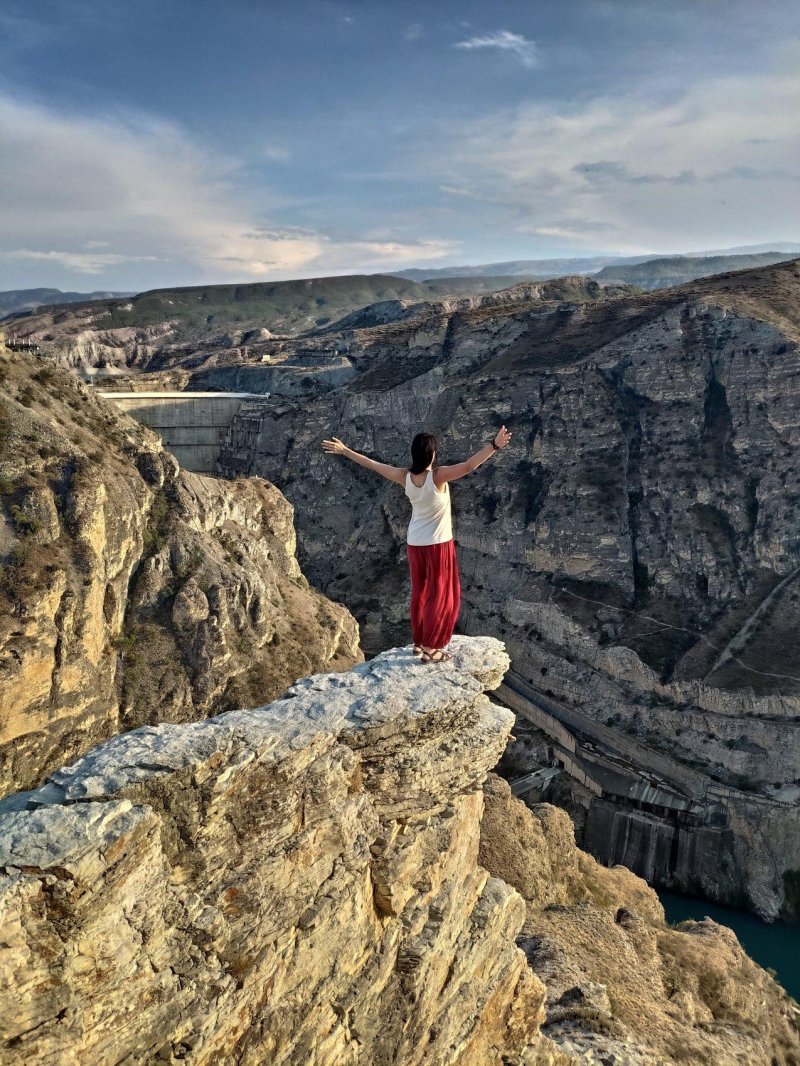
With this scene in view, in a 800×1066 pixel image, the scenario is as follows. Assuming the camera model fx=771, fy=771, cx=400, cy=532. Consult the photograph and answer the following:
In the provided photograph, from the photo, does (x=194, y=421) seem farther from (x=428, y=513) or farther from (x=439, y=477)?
(x=439, y=477)

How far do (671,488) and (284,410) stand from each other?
5005 cm

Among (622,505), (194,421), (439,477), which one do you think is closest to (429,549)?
(439,477)

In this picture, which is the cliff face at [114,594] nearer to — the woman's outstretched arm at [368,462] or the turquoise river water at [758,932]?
the turquoise river water at [758,932]

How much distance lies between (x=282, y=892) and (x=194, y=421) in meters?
97.8

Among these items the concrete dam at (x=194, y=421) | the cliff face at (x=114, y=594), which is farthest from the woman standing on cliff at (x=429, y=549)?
the concrete dam at (x=194, y=421)

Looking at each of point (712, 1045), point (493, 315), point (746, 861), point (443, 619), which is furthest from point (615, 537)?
point (443, 619)

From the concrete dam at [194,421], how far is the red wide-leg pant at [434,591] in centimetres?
9187

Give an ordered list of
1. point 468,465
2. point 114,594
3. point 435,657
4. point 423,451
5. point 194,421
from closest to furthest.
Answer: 1. point 468,465
2. point 423,451
3. point 435,657
4. point 114,594
5. point 194,421

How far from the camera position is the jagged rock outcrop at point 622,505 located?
52.8 metres

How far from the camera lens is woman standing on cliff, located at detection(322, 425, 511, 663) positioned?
10.3 meters

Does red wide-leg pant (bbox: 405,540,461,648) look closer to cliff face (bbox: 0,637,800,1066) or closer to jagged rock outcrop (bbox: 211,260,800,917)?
cliff face (bbox: 0,637,800,1066)

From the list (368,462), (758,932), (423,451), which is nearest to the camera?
(423,451)

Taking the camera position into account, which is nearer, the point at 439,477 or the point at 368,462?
the point at 439,477

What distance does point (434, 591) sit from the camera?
10.8 meters
